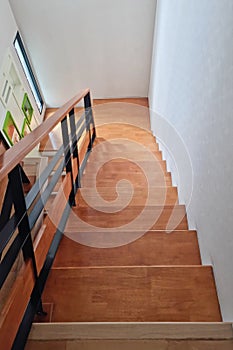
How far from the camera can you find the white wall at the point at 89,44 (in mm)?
4457

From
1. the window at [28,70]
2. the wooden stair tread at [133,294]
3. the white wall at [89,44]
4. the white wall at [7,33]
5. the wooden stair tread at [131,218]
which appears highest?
the white wall at [89,44]

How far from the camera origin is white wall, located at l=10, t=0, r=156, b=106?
446 centimetres

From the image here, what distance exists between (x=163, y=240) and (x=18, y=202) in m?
1.02

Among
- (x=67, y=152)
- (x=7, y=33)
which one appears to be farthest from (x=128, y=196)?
(x=7, y=33)

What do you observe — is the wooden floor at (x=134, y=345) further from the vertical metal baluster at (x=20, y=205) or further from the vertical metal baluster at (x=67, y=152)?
the vertical metal baluster at (x=67, y=152)

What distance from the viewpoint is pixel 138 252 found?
1.86 m

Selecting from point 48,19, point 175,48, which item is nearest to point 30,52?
point 48,19

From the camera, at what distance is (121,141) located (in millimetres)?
4566

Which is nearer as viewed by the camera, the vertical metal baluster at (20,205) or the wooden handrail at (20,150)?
the wooden handrail at (20,150)

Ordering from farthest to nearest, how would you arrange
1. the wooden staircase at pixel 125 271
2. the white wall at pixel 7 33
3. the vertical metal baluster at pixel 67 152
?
the white wall at pixel 7 33 → the vertical metal baluster at pixel 67 152 → the wooden staircase at pixel 125 271

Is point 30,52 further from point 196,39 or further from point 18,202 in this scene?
point 18,202

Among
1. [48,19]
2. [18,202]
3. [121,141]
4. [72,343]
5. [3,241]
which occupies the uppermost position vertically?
[48,19]

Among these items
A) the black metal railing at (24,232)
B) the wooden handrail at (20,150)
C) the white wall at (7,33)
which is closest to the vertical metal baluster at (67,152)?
the black metal railing at (24,232)

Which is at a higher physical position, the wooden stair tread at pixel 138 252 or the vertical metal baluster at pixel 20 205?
the wooden stair tread at pixel 138 252
